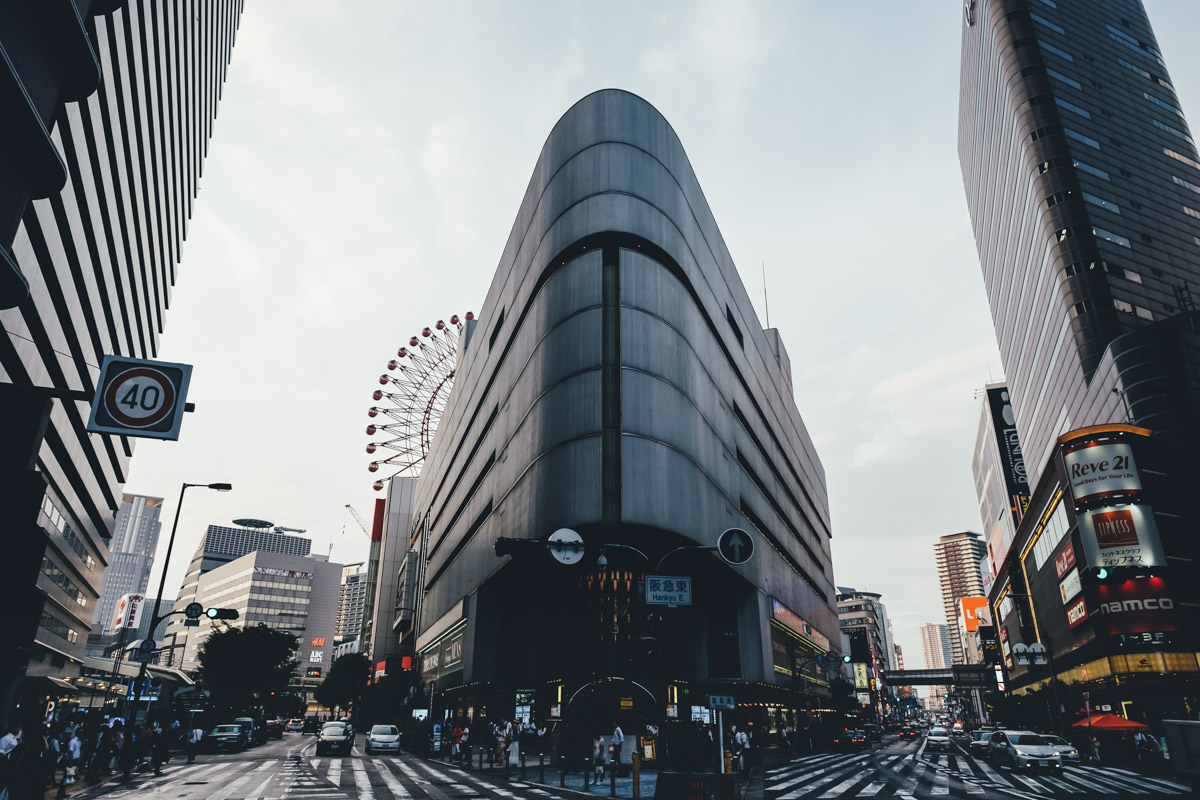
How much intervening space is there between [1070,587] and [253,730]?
66.3 metres

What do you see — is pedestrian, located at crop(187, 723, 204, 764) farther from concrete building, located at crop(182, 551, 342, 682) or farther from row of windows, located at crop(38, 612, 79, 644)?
concrete building, located at crop(182, 551, 342, 682)

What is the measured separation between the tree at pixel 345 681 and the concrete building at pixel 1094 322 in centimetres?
9938

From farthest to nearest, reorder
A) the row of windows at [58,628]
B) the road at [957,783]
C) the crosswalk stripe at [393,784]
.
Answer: the row of windows at [58,628] → the road at [957,783] → the crosswalk stripe at [393,784]

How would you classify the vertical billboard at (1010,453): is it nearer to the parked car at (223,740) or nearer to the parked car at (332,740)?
the parked car at (332,740)

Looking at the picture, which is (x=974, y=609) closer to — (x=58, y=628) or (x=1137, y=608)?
(x=1137, y=608)

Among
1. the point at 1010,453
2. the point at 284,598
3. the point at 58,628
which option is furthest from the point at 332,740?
the point at 284,598

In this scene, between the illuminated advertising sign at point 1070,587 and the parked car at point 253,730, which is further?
the illuminated advertising sign at point 1070,587

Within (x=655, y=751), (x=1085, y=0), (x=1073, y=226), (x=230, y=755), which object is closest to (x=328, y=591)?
(x=230, y=755)

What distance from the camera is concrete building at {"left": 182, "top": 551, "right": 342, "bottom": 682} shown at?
164 m

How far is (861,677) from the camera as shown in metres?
130

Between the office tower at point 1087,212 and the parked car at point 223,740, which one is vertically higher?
the office tower at point 1087,212

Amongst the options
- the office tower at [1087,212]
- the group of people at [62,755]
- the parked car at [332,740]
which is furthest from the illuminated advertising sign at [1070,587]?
the group of people at [62,755]

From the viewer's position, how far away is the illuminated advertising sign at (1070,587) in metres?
55.3

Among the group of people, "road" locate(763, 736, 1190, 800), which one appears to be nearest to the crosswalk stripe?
the group of people
